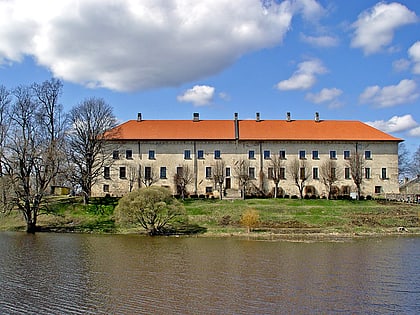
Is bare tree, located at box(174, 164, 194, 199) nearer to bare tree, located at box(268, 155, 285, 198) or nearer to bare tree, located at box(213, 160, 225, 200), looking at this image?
bare tree, located at box(213, 160, 225, 200)

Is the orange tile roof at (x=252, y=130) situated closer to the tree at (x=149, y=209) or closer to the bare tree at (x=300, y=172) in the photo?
the bare tree at (x=300, y=172)

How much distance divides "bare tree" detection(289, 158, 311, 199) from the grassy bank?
6.12 metres

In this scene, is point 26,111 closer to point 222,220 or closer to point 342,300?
point 222,220

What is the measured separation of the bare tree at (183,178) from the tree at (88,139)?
811 cm

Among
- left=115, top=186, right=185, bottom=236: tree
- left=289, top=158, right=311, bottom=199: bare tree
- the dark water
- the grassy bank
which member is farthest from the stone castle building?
the dark water

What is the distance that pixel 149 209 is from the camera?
31281 millimetres

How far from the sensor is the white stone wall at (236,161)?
4894 centimetres

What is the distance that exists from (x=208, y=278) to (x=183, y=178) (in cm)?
3121

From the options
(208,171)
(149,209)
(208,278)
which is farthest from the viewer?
(208,171)

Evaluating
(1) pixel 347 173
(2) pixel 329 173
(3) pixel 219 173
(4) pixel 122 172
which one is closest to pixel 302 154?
(2) pixel 329 173

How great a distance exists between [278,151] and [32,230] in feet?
88.5

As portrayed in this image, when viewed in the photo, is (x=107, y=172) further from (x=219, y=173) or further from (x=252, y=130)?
(x=252, y=130)

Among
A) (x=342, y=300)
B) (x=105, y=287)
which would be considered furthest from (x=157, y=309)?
(x=342, y=300)

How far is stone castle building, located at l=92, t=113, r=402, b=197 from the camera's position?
4881 centimetres
